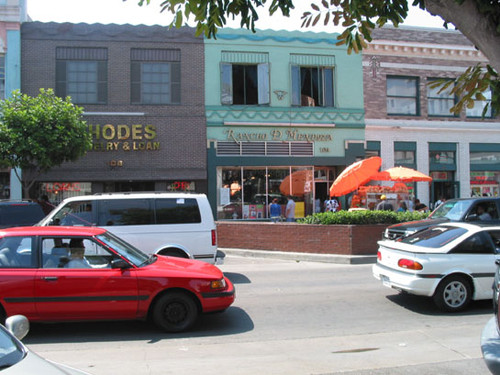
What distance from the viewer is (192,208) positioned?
384 inches

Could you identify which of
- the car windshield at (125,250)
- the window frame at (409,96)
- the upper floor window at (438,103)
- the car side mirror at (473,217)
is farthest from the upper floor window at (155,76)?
the car windshield at (125,250)

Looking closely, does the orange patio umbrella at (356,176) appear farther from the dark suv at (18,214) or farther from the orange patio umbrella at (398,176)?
the dark suv at (18,214)

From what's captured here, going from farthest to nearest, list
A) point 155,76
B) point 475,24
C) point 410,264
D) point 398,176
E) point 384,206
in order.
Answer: point 155,76 → point 398,176 → point 384,206 → point 410,264 → point 475,24

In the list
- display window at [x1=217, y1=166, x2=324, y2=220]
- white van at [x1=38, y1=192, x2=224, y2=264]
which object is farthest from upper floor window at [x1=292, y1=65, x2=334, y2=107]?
white van at [x1=38, y1=192, x2=224, y2=264]

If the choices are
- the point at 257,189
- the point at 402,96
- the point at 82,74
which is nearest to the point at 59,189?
the point at 82,74

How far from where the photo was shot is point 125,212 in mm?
9602

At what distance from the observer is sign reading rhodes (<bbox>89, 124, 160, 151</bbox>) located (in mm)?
18719

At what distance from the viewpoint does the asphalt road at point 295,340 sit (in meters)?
4.97

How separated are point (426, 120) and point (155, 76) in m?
13.3

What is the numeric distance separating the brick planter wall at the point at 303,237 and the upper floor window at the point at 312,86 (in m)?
8.73

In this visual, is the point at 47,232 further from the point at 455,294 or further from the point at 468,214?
the point at 468,214

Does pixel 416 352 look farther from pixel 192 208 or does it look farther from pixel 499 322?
pixel 192 208

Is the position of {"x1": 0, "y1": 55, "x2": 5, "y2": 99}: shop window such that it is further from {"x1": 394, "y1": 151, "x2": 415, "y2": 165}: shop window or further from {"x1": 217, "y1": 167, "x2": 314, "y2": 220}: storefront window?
{"x1": 394, "y1": 151, "x2": 415, "y2": 165}: shop window

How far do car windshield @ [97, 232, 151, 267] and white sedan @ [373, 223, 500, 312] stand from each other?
13.8ft
